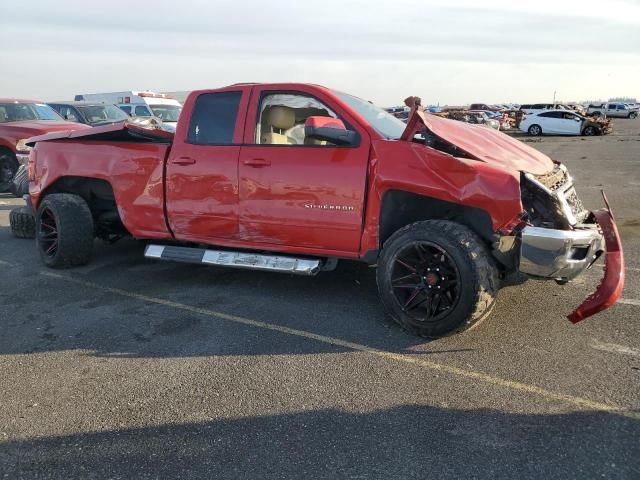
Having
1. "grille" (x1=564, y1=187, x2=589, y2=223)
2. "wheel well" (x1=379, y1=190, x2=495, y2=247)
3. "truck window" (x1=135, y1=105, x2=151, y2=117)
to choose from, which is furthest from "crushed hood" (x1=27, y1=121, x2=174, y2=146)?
"truck window" (x1=135, y1=105, x2=151, y2=117)

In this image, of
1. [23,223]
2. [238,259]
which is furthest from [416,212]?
[23,223]

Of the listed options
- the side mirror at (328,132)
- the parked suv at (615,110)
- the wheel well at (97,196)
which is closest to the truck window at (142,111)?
the wheel well at (97,196)

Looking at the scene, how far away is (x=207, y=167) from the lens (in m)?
5.14

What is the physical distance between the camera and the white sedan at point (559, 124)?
3475 centimetres

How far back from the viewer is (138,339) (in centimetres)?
434

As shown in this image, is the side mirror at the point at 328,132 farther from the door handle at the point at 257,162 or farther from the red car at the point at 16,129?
the red car at the point at 16,129

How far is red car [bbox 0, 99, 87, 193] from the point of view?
1112cm

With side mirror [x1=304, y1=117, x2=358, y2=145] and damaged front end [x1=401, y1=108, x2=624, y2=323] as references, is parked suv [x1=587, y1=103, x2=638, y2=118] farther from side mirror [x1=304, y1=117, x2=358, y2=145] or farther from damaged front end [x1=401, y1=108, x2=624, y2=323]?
side mirror [x1=304, y1=117, x2=358, y2=145]

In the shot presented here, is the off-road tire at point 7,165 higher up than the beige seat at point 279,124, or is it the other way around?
the beige seat at point 279,124

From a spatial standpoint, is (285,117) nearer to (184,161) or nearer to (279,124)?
(279,124)

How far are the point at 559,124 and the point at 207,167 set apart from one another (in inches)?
1393

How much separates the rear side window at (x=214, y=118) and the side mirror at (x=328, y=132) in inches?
39.4

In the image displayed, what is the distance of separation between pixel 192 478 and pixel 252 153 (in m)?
2.97

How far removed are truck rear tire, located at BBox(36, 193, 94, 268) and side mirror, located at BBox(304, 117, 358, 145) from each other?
3.12m
